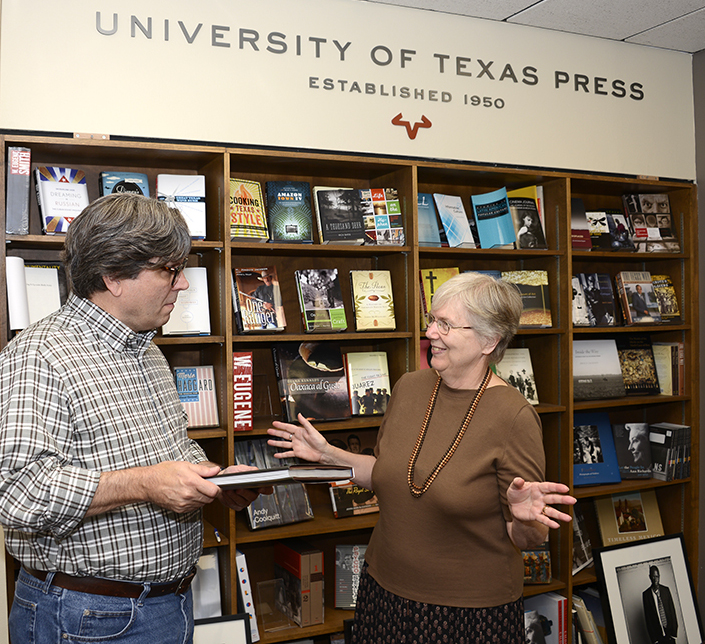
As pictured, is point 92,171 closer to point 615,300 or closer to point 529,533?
point 529,533

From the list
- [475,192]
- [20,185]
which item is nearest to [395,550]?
[20,185]

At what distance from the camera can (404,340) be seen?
3.12 m

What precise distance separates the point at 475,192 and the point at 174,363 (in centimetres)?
183

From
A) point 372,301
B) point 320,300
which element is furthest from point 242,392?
point 372,301

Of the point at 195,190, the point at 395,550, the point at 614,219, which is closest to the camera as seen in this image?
the point at 395,550

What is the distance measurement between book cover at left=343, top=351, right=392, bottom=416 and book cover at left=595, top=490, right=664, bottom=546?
1.51 metres

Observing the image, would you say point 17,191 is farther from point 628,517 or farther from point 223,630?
point 628,517

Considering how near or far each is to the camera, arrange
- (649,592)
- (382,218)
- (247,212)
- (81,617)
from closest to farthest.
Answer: (81,617) → (247,212) → (382,218) → (649,592)

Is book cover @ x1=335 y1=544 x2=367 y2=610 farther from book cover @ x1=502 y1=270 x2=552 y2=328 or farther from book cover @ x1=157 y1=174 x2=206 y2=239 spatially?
book cover @ x1=157 y1=174 x2=206 y2=239

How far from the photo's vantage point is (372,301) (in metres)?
3.12

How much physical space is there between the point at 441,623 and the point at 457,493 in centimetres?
37

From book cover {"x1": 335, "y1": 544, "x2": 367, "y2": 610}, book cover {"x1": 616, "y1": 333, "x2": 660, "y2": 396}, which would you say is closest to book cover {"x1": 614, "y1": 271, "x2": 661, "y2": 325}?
book cover {"x1": 616, "y1": 333, "x2": 660, "y2": 396}

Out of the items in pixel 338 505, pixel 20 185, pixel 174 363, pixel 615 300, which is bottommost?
pixel 338 505

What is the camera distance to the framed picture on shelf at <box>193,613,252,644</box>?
8.67 feet
